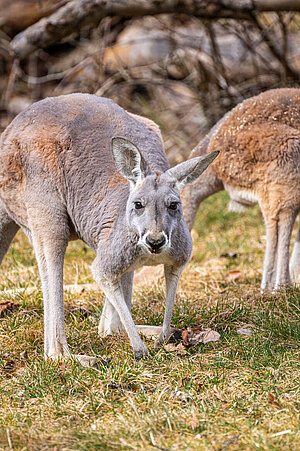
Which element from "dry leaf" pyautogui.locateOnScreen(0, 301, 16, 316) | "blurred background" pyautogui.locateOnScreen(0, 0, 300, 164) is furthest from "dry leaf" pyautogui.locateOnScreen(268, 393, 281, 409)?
"blurred background" pyautogui.locateOnScreen(0, 0, 300, 164)

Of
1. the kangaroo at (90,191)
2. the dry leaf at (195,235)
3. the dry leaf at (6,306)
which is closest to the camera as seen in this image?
the kangaroo at (90,191)

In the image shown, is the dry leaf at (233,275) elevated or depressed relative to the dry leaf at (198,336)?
elevated

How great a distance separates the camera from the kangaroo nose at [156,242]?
9.68 ft

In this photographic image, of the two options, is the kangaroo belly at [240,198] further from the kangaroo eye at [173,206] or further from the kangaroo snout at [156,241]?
the kangaroo snout at [156,241]

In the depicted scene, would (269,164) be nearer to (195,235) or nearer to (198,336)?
(198,336)

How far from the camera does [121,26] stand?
29.3 ft

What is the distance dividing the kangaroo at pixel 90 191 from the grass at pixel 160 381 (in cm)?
21

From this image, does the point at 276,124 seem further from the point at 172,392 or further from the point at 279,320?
the point at 172,392

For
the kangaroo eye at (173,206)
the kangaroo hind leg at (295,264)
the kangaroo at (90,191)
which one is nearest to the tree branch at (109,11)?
the kangaroo at (90,191)

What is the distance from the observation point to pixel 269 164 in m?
4.78

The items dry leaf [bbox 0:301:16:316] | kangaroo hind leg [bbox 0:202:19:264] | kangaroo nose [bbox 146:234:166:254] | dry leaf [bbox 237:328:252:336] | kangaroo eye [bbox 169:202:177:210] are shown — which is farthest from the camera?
dry leaf [bbox 0:301:16:316]

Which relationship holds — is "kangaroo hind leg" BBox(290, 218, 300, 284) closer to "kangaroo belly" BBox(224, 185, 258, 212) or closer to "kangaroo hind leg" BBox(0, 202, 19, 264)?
"kangaroo belly" BBox(224, 185, 258, 212)

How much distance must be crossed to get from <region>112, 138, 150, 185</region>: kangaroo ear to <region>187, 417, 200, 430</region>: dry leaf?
1.25 metres

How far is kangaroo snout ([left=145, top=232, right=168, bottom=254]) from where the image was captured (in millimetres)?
2951
